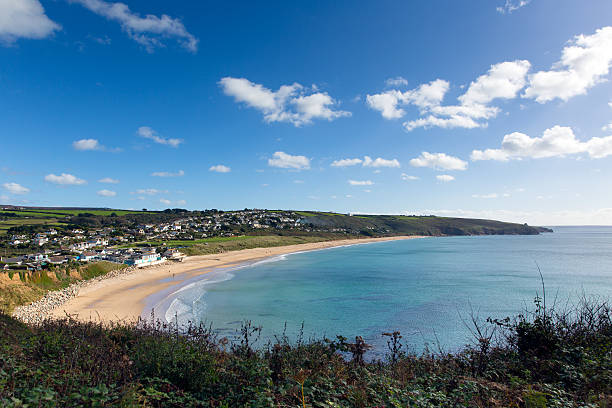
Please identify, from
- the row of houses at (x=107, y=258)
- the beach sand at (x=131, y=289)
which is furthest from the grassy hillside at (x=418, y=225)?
the row of houses at (x=107, y=258)

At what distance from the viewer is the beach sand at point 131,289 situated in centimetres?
2131

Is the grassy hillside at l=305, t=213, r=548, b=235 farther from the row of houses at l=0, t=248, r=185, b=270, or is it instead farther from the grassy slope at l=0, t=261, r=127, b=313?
the grassy slope at l=0, t=261, r=127, b=313

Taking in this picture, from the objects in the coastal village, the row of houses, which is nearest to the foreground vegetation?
the coastal village

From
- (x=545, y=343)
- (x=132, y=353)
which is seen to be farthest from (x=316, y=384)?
(x=545, y=343)

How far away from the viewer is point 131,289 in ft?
101

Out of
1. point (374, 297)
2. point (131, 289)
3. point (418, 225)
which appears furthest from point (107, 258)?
point (418, 225)

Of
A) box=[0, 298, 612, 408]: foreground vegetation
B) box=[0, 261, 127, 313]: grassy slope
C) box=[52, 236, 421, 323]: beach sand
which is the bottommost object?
box=[52, 236, 421, 323]: beach sand

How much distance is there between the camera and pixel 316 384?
15.1 feet

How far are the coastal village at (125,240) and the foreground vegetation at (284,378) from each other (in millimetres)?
36110

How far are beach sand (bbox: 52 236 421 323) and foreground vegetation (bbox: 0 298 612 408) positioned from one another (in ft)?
16.0

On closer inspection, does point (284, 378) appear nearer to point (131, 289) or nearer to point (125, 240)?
point (131, 289)

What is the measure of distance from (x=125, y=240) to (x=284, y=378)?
253 ft

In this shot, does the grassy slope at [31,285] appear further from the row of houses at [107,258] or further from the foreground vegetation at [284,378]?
the foreground vegetation at [284,378]

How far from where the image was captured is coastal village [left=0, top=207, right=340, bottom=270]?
42906 millimetres
